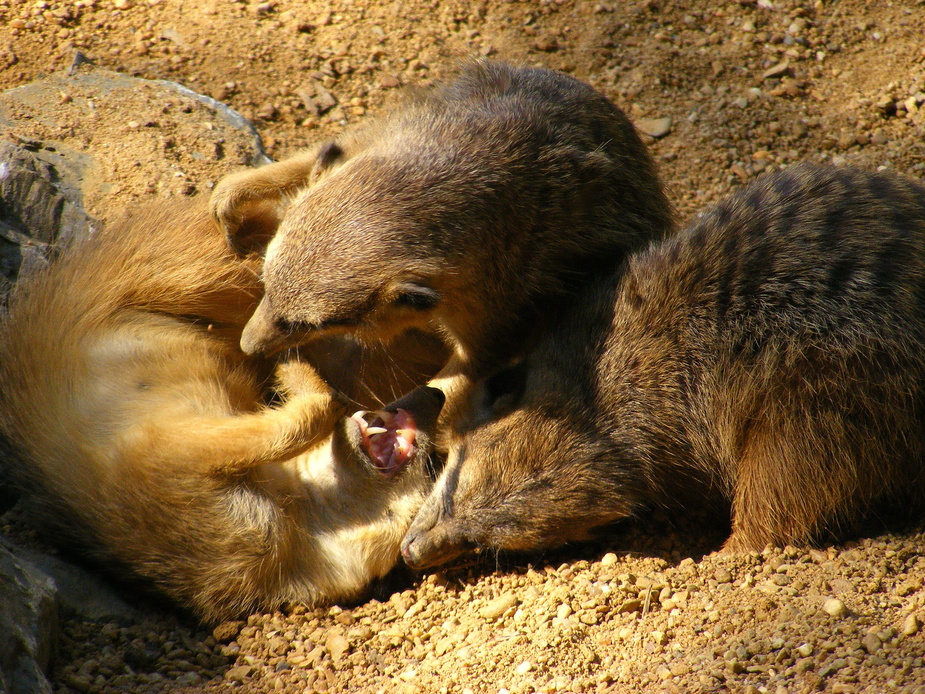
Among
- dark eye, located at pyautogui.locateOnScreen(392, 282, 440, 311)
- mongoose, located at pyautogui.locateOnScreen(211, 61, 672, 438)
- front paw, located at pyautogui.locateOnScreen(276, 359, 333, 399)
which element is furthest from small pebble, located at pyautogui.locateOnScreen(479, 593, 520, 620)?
front paw, located at pyautogui.locateOnScreen(276, 359, 333, 399)

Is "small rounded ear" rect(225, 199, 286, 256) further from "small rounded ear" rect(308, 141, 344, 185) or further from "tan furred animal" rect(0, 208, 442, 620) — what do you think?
"small rounded ear" rect(308, 141, 344, 185)

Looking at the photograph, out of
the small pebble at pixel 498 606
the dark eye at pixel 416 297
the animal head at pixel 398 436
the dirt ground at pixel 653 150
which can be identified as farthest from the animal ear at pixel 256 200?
the small pebble at pixel 498 606

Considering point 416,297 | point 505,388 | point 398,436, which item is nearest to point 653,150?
point 505,388

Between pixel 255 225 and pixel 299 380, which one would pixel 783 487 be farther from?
pixel 255 225

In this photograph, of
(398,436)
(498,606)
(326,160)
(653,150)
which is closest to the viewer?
(498,606)

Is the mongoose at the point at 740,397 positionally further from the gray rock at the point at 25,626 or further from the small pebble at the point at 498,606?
the gray rock at the point at 25,626

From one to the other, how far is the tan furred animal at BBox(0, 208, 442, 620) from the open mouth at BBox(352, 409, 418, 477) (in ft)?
0.05

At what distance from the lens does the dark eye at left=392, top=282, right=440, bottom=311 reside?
347 cm

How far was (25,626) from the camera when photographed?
2691 mm

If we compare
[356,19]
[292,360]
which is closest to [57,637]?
[292,360]

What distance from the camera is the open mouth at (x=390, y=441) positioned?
12.3 feet

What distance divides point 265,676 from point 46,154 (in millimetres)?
3057

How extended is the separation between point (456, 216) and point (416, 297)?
400 millimetres

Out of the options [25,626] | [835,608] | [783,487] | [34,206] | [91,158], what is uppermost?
[91,158]
